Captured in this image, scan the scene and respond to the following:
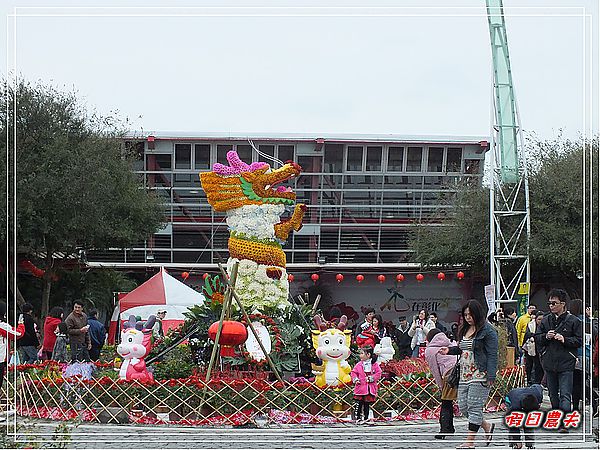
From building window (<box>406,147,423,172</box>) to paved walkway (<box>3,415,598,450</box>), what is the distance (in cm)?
2428

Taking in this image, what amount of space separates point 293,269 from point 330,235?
6.66ft

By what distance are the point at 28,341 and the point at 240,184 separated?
4304 millimetres

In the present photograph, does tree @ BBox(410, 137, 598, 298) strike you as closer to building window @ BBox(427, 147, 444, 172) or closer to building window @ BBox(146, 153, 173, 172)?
building window @ BBox(427, 147, 444, 172)

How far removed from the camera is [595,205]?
2447 cm

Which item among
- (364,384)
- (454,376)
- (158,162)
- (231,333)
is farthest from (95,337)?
(158,162)

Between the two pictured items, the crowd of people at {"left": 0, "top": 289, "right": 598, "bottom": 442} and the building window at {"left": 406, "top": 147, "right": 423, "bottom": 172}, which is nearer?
the crowd of people at {"left": 0, "top": 289, "right": 598, "bottom": 442}

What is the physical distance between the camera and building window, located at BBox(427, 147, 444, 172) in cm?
3575

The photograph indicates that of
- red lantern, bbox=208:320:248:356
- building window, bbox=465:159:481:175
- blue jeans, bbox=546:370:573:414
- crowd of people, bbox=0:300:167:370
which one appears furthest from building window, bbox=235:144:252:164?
blue jeans, bbox=546:370:573:414

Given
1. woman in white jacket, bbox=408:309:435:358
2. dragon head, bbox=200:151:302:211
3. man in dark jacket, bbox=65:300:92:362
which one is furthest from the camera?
woman in white jacket, bbox=408:309:435:358

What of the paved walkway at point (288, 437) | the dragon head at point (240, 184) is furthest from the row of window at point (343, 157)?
the paved walkway at point (288, 437)

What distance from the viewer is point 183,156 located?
3453cm

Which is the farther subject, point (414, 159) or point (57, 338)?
point (414, 159)

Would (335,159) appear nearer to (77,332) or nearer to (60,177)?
(60,177)

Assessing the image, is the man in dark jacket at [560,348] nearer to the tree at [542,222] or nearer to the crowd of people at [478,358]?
the crowd of people at [478,358]
